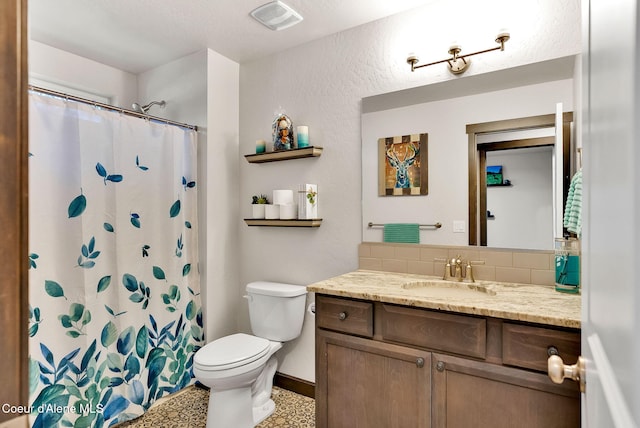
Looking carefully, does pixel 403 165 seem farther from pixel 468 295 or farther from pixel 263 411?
pixel 263 411

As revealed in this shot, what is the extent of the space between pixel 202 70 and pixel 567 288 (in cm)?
254

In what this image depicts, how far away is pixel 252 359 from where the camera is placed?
1.94 metres

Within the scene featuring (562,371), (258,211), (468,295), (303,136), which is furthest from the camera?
(258,211)

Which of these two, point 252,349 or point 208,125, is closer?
point 252,349

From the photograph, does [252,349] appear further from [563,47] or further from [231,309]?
[563,47]

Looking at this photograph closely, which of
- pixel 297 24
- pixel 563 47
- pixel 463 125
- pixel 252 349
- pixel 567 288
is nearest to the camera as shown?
pixel 567 288

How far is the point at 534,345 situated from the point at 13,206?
144 centimetres

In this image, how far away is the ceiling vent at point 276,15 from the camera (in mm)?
1959

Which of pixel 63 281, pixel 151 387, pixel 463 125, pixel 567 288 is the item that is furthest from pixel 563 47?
pixel 151 387

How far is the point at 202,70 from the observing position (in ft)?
8.24

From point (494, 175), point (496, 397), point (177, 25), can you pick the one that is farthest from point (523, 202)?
point (177, 25)

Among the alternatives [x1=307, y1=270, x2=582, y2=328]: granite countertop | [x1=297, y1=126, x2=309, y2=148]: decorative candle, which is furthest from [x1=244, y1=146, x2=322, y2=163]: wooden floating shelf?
[x1=307, y1=270, x2=582, y2=328]: granite countertop

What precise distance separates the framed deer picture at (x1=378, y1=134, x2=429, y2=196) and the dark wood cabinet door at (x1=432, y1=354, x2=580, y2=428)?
947 millimetres

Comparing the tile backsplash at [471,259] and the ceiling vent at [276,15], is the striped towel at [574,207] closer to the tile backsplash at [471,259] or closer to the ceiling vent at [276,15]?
the tile backsplash at [471,259]
